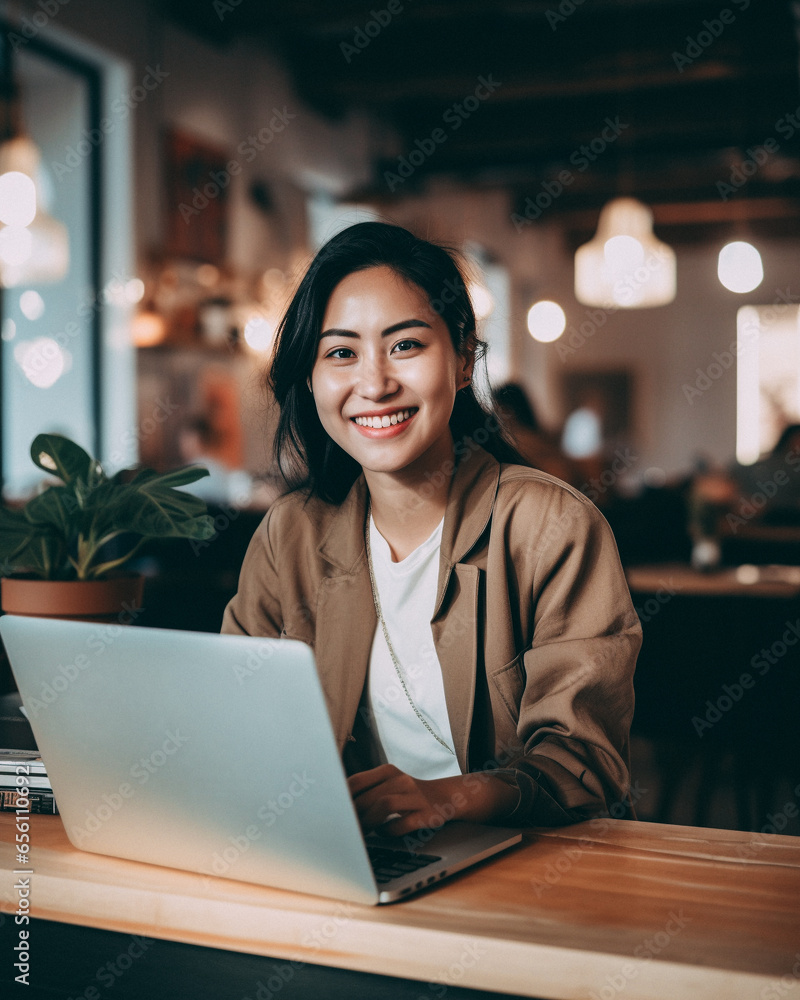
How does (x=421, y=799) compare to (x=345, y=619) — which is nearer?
(x=421, y=799)

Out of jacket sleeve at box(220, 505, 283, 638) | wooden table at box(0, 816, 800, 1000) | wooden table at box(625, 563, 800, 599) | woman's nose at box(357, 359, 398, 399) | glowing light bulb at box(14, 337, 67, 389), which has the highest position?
glowing light bulb at box(14, 337, 67, 389)

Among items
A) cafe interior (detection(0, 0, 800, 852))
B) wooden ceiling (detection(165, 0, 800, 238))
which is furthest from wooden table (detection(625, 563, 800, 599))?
wooden ceiling (detection(165, 0, 800, 238))

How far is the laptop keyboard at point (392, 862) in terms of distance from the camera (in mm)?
875

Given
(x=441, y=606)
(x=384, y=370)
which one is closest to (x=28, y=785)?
(x=441, y=606)

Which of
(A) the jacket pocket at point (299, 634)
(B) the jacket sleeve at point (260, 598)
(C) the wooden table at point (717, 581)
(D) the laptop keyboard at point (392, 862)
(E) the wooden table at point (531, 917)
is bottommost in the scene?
(C) the wooden table at point (717, 581)

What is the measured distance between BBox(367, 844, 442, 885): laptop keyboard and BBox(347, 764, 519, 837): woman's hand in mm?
25

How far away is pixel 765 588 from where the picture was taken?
3.11 m

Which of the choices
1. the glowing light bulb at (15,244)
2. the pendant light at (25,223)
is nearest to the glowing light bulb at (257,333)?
the pendant light at (25,223)

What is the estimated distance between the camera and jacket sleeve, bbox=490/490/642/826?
1.14 meters

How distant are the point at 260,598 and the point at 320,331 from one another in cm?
39

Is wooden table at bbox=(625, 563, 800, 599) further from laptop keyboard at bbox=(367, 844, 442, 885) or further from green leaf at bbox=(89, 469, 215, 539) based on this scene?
laptop keyboard at bbox=(367, 844, 442, 885)

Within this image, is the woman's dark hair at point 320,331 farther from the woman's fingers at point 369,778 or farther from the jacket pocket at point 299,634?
Answer: the woman's fingers at point 369,778

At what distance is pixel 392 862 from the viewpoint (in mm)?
914

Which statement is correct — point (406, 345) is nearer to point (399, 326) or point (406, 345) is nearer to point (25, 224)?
point (399, 326)
